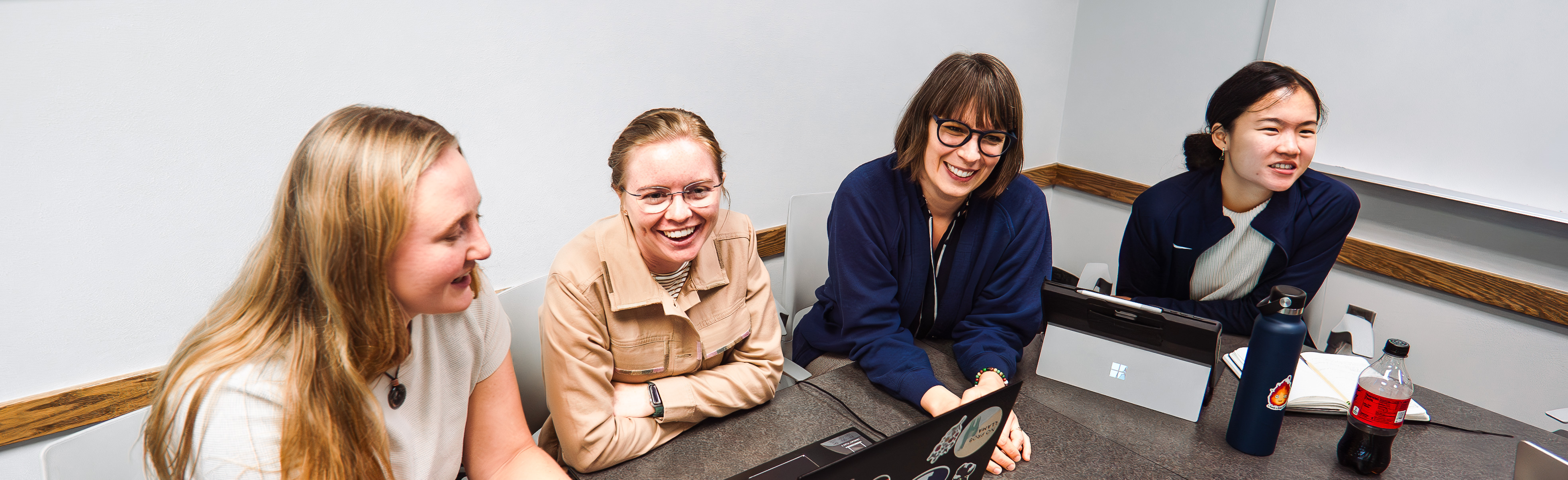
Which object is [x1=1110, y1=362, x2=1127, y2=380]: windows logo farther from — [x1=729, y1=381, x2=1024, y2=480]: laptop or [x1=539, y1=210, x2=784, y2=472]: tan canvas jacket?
[x1=539, y1=210, x2=784, y2=472]: tan canvas jacket

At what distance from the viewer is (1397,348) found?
1.12 metres

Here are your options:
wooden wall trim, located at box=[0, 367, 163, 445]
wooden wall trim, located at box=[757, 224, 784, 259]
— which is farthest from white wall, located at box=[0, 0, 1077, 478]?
wooden wall trim, located at box=[757, 224, 784, 259]

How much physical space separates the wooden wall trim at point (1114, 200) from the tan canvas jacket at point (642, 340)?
654mm

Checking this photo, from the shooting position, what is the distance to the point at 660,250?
1290 millimetres

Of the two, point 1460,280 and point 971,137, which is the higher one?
point 971,137

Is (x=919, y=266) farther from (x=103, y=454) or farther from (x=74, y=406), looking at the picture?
(x=74, y=406)

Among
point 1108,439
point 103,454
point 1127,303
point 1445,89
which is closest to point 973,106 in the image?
point 1127,303

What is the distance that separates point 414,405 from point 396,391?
0.04m

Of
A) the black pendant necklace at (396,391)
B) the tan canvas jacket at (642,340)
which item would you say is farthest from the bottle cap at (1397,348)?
the black pendant necklace at (396,391)

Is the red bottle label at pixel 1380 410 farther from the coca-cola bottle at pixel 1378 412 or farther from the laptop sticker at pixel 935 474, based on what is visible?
the laptop sticker at pixel 935 474

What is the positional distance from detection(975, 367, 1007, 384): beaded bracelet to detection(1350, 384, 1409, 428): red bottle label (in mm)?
562

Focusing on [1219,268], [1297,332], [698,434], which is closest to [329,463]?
[698,434]

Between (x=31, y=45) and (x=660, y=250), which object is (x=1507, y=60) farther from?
(x=31, y=45)

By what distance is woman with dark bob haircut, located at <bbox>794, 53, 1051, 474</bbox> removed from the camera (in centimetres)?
154
